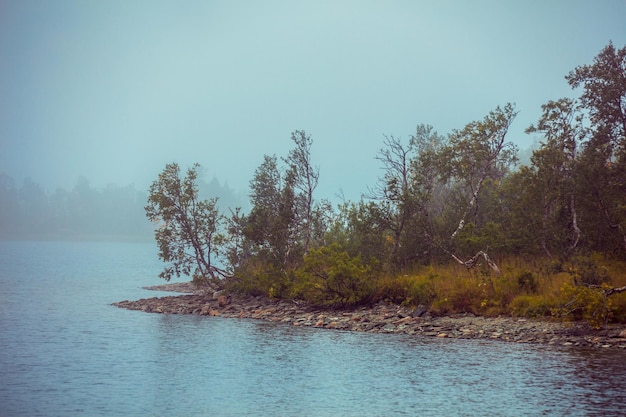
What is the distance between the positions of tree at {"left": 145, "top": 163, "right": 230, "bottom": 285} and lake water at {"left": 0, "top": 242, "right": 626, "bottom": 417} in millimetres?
12187

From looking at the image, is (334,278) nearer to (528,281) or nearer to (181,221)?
(528,281)

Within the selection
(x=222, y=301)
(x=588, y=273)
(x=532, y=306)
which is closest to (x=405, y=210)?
(x=532, y=306)

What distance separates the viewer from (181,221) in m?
52.5

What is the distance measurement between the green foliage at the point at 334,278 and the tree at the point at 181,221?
11.3 metres

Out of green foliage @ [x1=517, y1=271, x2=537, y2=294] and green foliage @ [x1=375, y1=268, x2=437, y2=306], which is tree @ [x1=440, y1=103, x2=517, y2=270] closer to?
green foliage @ [x1=375, y1=268, x2=437, y2=306]

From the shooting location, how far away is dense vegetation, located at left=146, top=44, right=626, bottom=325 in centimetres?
3541

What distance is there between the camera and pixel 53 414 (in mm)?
19484

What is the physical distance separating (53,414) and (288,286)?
27454mm

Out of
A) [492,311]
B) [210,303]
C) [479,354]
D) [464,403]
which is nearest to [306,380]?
[464,403]

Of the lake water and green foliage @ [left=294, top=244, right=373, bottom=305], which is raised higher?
green foliage @ [left=294, top=244, right=373, bottom=305]

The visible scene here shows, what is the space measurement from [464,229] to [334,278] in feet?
32.1

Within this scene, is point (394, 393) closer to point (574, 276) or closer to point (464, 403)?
point (464, 403)

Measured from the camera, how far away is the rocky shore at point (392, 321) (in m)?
30.3

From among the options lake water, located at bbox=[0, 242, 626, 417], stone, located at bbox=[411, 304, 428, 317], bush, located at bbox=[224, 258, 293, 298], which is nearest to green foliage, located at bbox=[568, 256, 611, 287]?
lake water, located at bbox=[0, 242, 626, 417]
